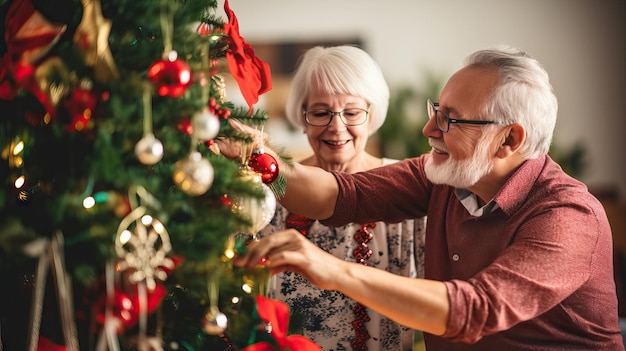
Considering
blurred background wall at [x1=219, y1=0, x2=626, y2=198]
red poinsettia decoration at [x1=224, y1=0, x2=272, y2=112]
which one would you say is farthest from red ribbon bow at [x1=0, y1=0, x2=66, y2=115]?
blurred background wall at [x1=219, y1=0, x2=626, y2=198]

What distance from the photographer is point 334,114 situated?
1.85 meters

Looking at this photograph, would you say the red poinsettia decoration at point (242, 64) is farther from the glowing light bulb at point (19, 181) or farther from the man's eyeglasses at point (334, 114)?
the man's eyeglasses at point (334, 114)

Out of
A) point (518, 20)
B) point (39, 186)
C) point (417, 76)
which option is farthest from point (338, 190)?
point (518, 20)

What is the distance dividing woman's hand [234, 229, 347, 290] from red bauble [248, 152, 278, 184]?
0.14 m

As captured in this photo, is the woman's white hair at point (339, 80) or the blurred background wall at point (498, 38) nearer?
the woman's white hair at point (339, 80)

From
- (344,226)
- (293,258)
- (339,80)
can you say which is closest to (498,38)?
(339,80)

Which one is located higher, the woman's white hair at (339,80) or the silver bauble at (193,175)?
the silver bauble at (193,175)

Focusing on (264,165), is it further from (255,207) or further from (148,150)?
(148,150)

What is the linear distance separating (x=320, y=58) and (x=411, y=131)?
2.29m

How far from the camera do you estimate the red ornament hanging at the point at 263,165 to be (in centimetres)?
112

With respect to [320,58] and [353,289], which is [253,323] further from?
[320,58]

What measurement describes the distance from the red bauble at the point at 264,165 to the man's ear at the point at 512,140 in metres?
0.63

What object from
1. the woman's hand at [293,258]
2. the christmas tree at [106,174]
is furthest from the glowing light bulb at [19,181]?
the woman's hand at [293,258]

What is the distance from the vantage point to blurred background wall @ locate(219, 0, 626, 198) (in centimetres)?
464
